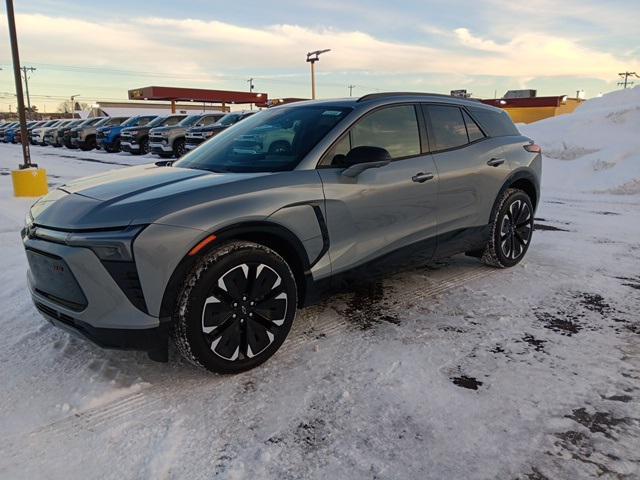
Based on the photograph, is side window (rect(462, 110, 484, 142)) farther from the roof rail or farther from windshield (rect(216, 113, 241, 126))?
windshield (rect(216, 113, 241, 126))

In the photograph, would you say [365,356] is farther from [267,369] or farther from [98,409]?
[98,409]

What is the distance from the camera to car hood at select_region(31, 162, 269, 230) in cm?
270

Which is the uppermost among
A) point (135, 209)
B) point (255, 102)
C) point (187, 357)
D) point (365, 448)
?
point (255, 102)

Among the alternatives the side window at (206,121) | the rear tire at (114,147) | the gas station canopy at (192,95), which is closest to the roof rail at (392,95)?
the side window at (206,121)

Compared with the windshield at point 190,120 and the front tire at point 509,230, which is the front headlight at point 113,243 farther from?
the windshield at point 190,120

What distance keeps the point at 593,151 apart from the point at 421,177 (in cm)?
1118

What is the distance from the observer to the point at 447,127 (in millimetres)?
4379

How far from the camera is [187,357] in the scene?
2852mm

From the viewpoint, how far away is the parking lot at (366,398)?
228 cm

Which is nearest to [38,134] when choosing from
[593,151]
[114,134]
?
[114,134]

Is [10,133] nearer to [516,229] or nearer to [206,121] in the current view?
[206,121]

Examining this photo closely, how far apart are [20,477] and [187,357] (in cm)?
93

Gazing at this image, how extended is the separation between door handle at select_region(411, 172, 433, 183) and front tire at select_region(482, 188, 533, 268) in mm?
1112

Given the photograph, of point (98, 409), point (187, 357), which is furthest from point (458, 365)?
point (98, 409)
